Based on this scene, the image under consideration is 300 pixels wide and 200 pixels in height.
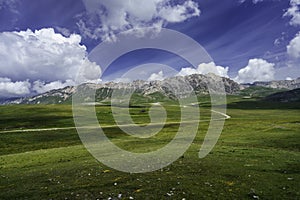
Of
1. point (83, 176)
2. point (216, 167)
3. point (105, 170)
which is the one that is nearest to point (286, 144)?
point (216, 167)

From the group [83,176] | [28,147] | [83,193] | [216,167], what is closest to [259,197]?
[216,167]

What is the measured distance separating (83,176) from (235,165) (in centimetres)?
1558

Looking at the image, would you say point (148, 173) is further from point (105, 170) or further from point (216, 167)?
point (216, 167)

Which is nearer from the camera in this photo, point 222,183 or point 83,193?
point 83,193

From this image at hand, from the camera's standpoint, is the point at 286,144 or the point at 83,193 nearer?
the point at 83,193

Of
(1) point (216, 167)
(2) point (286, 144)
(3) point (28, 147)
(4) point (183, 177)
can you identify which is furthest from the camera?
(3) point (28, 147)

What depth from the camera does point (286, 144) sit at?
43719 millimetres

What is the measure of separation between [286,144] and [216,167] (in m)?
25.4

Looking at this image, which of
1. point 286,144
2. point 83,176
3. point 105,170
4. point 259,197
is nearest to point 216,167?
point 259,197

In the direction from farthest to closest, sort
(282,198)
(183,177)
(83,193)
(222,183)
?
1. (183,177)
2. (222,183)
3. (83,193)
4. (282,198)

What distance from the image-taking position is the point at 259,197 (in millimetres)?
15523

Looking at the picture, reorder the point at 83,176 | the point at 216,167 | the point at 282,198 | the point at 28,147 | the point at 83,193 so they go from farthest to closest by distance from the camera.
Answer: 1. the point at 28,147
2. the point at 216,167
3. the point at 83,176
4. the point at 83,193
5. the point at 282,198

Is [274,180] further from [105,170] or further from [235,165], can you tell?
[105,170]

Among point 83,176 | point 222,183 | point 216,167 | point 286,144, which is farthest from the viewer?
point 286,144
